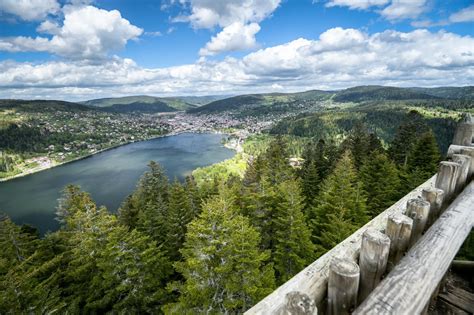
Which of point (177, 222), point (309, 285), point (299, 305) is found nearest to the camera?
point (299, 305)

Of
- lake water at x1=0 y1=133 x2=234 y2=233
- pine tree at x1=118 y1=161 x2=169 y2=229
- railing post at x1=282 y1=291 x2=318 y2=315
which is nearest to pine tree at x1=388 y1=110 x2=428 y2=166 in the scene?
pine tree at x1=118 y1=161 x2=169 y2=229

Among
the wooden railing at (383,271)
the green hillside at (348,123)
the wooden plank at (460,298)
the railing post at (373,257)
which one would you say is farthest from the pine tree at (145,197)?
the green hillside at (348,123)

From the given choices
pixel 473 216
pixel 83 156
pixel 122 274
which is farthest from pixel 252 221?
pixel 83 156

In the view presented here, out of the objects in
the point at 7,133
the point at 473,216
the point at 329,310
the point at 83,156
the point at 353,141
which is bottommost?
the point at 83,156

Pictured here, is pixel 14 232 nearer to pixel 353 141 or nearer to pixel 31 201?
pixel 353 141

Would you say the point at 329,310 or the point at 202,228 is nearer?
the point at 329,310

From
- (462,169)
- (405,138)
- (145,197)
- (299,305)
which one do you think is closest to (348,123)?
(405,138)

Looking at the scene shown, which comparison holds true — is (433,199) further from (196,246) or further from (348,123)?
(348,123)
